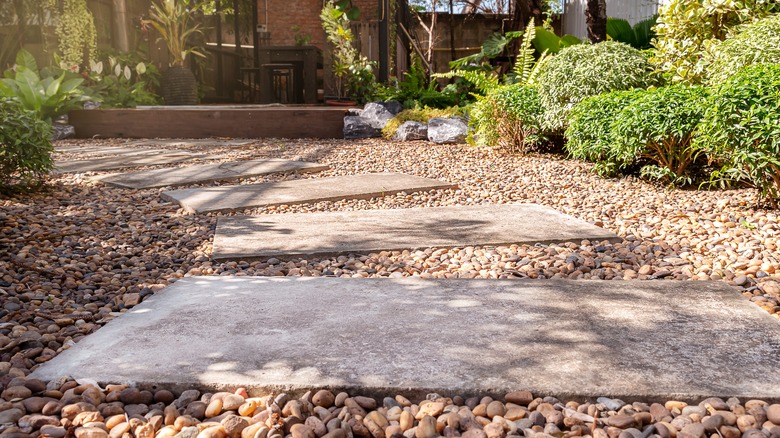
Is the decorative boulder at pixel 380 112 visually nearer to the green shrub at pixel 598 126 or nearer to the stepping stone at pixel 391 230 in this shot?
the green shrub at pixel 598 126

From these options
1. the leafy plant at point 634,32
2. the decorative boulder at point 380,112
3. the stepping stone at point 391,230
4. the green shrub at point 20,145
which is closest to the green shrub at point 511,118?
the decorative boulder at point 380,112

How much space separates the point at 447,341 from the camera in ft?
4.91

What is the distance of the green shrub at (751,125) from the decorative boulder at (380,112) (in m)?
4.90

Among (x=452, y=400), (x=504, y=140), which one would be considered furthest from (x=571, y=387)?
(x=504, y=140)

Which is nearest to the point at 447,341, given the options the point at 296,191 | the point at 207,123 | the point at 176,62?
the point at 296,191

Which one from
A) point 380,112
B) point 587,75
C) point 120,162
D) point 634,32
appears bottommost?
point 120,162

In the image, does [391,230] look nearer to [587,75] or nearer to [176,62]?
→ [587,75]

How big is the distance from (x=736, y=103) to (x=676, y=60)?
201 centimetres

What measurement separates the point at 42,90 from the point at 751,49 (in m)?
6.92

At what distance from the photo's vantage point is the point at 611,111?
421 centimetres

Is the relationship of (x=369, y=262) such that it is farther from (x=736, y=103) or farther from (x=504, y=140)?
(x=504, y=140)

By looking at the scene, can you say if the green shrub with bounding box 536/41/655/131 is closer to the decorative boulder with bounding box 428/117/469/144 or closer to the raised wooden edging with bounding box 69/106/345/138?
the decorative boulder with bounding box 428/117/469/144

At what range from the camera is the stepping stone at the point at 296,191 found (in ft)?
11.3

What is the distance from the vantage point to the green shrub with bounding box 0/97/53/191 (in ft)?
11.9
